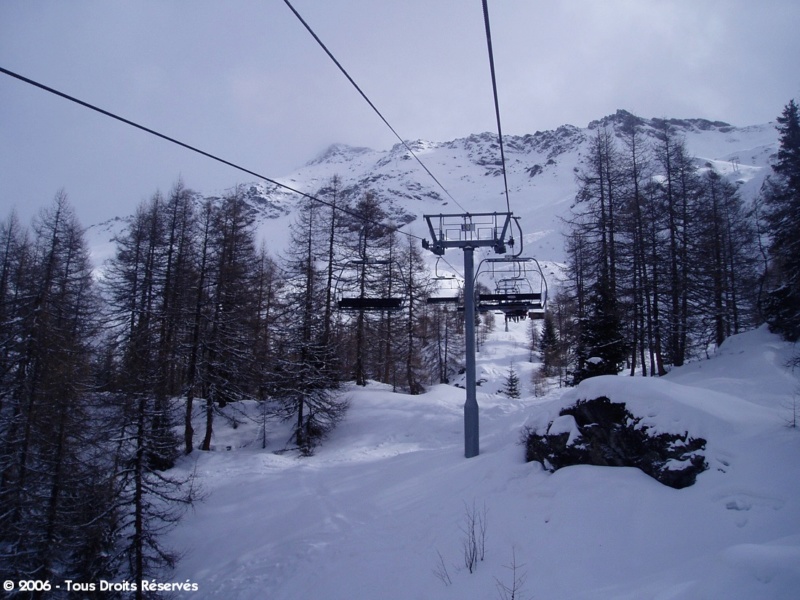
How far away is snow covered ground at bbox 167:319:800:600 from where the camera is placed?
4.95 m

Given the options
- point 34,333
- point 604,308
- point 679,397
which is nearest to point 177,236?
point 34,333

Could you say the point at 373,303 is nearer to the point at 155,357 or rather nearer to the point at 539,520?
the point at 539,520

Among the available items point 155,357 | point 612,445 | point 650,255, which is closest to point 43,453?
point 155,357

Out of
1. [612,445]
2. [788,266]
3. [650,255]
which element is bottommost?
[612,445]

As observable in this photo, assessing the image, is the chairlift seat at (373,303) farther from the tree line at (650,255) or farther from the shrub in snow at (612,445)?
the tree line at (650,255)

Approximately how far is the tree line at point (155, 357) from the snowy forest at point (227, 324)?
3.4 inches

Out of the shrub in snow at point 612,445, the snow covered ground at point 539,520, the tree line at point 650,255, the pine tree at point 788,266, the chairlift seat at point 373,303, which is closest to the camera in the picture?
the snow covered ground at point 539,520

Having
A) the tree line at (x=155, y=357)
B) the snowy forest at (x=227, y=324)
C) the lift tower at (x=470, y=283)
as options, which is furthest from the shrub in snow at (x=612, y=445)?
the snowy forest at (x=227, y=324)

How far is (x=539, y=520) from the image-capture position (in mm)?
7094

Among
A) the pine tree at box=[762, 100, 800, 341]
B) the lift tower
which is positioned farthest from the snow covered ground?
the pine tree at box=[762, 100, 800, 341]

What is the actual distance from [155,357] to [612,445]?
→ 50.5 feet

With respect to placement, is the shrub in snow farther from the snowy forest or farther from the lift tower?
the snowy forest

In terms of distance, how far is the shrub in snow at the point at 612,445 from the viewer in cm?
660

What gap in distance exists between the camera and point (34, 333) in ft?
44.3
